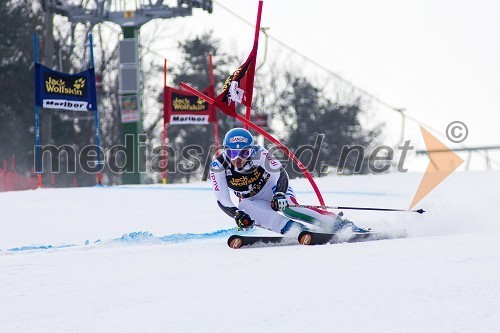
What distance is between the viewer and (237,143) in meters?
7.91

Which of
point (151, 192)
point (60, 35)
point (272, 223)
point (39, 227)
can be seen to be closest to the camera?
point (272, 223)

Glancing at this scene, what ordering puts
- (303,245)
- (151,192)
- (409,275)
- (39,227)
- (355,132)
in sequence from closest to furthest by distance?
(409,275) → (303,245) → (39,227) → (151,192) → (355,132)

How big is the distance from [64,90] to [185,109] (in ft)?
14.0

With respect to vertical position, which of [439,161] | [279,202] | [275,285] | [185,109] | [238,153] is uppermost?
[185,109]

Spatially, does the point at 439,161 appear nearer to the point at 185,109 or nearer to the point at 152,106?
the point at 185,109

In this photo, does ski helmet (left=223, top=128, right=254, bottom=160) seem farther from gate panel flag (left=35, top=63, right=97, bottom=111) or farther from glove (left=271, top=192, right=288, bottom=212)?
gate panel flag (left=35, top=63, right=97, bottom=111)

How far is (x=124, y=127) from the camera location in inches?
881

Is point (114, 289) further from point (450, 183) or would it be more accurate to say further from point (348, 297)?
point (450, 183)

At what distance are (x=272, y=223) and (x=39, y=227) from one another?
517 centimetres

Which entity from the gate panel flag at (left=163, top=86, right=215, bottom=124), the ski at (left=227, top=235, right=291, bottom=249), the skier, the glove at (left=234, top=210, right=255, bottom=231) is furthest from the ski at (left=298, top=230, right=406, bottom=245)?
the gate panel flag at (left=163, top=86, right=215, bottom=124)

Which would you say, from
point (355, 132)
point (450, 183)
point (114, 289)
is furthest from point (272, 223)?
point (355, 132)

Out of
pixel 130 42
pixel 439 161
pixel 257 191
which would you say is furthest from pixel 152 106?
pixel 257 191

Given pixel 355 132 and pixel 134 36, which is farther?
pixel 355 132

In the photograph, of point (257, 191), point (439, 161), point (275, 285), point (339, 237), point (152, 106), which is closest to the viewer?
point (275, 285)
